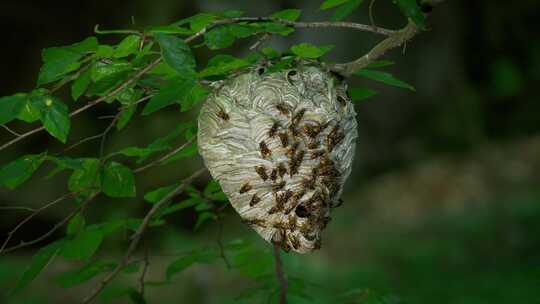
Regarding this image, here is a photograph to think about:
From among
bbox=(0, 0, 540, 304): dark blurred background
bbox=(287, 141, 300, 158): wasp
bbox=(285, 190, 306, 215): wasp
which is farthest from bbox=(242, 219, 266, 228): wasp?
bbox=(0, 0, 540, 304): dark blurred background

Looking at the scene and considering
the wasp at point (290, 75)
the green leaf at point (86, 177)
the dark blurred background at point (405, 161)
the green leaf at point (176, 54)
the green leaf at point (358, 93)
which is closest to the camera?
the green leaf at point (176, 54)

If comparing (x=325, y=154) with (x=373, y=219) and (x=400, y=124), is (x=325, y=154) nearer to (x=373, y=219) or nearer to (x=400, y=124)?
(x=373, y=219)

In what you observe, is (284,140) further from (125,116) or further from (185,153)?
(125,116)

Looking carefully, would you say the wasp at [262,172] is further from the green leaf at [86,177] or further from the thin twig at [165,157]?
the green leaf at [86,177]

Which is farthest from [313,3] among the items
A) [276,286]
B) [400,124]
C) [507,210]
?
[276,286]

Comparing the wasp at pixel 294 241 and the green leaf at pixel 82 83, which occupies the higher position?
the green leaf at pixel 82 83

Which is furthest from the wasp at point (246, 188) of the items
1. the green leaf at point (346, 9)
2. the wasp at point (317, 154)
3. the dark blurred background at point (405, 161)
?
the dark blurred background at point (405, 161)
